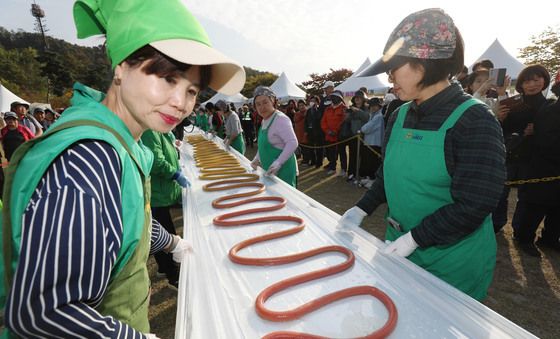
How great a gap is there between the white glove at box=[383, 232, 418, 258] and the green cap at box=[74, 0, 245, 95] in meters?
1.23

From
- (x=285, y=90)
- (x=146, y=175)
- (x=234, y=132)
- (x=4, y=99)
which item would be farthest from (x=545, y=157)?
(x=4, y=99)

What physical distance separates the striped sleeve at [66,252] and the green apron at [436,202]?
1.36 m

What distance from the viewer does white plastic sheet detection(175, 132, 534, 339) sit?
3.48ft

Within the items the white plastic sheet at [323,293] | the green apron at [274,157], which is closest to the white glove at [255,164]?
the green apron at [274,157]

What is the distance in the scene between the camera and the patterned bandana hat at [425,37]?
1340mm

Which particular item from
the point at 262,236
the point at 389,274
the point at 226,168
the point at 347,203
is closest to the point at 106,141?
the point at 262,236

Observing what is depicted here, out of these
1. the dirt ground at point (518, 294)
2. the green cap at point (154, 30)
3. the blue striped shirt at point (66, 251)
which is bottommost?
the dirt ground at point (518, 294)

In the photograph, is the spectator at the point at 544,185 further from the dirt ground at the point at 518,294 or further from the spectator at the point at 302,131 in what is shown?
the spectator at the point at 302,131

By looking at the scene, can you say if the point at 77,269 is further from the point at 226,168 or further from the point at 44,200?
the point at 226,168

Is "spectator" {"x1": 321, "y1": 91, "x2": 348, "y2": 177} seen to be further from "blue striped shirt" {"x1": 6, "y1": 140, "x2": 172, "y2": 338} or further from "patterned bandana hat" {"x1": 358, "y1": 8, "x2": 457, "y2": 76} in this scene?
"blue striped shirt" {"x1": 6, "y1": 140, "x2": 172, "y2": 338}

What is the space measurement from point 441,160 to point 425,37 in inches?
23.2

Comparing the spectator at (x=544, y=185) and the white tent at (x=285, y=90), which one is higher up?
the white tent at (x=285, y=90)

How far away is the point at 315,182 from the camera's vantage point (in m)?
7.73

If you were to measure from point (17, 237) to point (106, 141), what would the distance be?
317 mm
